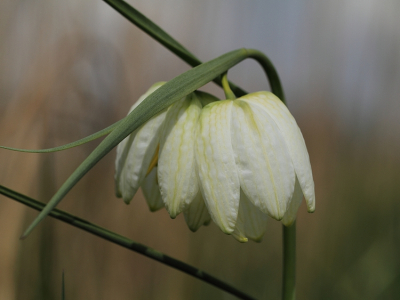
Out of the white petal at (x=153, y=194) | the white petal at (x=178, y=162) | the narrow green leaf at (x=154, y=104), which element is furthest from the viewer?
the white petal at (x=153, y=194)

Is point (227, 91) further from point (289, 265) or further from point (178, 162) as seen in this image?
point (289, 265)

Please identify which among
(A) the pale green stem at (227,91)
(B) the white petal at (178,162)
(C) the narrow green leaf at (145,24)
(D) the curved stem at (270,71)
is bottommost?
(B) the white petal at (178,162)

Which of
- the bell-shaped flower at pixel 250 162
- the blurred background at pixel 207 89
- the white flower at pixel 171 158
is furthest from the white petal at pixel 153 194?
the blurred background at pixel 207 89

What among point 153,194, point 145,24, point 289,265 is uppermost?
point 145,24

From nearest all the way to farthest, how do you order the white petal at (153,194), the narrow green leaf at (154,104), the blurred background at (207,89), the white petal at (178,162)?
the narrow green leaf at (154,104)
the white petal at (178,162)
the white petal at (153,194)
the blurred background at (207,89)

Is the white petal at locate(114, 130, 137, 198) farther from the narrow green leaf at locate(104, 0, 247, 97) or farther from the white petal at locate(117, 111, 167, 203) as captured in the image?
the narrow green leaf at locate(104, 0, 247, 97)

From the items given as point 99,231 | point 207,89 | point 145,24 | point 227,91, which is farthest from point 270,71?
point 207,89

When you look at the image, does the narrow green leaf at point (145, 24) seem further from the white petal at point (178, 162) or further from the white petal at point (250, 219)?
the white petal at point (250, 219)
